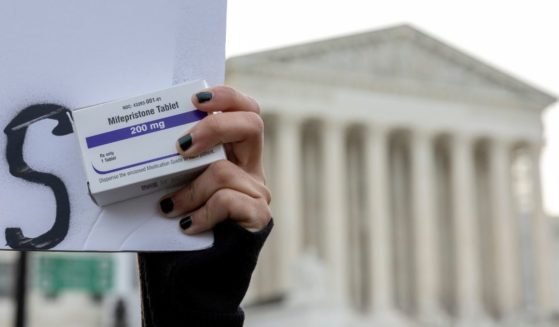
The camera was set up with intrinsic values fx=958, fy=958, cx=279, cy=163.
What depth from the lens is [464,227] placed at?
202ft

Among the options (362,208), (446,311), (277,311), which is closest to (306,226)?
(362,208)

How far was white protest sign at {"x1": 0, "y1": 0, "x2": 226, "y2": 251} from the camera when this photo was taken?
262 centimetres

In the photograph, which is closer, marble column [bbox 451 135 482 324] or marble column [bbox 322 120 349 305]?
marble column [bbox 322 120 349 305]

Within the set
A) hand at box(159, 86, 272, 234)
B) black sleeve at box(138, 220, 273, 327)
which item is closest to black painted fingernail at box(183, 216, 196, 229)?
hand at box(159, 86, 272, 234)

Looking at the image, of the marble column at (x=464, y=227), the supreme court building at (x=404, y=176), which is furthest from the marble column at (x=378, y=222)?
the marble column at (x=464, y=227)

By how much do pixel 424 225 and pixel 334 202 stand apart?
258 inches

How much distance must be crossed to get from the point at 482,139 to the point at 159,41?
63.0 m

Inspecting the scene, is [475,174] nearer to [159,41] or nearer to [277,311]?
[277,311]

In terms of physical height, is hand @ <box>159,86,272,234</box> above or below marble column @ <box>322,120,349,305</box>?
above

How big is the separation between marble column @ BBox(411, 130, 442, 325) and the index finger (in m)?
55.5

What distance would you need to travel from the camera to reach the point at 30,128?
2678 millimetres

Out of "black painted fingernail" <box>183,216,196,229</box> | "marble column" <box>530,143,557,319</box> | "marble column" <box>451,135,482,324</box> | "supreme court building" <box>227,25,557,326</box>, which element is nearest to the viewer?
"black painted fingernail" <box>183,216,196,229</box>

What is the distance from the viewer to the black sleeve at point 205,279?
281 centimetres

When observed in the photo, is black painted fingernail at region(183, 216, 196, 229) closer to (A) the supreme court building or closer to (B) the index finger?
(B) the index finger
